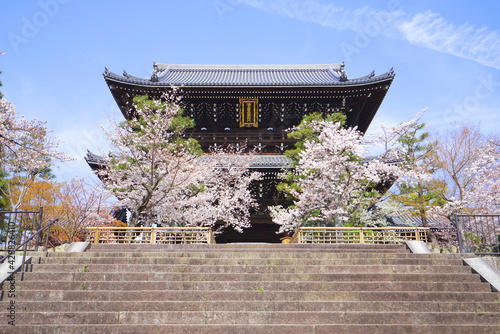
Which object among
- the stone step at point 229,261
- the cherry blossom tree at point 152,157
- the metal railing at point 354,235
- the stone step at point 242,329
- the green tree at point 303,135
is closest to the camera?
the stone step at point 242,329

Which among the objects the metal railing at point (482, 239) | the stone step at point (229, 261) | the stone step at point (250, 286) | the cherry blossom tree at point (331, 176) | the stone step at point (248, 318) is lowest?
the stone step at point (248, 318)

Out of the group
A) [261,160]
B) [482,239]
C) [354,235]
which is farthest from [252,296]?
[261,160]

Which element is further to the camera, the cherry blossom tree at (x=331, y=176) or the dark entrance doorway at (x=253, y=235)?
the dark entrance doorway at (x=253, y=235)

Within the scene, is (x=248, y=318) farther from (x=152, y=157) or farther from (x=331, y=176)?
(x=331, y=176)

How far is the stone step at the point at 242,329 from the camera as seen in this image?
5004mm

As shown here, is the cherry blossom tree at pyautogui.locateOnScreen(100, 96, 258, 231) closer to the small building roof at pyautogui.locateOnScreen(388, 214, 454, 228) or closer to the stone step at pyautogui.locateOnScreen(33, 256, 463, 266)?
the stone step at pyautogui.locateOnScreen(33, 256, 463, 266)

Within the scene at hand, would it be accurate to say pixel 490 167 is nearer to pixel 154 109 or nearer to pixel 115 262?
pixel 154 109

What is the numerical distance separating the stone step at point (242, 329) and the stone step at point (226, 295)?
0.79 meters

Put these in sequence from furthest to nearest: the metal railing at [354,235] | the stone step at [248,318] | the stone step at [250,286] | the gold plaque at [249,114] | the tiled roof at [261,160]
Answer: the gold plaque at [249,114], the tiled roof at [261,160], the metal railing at [354,235], the stone step at [250,286], the stone step at [248,318]

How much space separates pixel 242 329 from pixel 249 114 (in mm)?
13917

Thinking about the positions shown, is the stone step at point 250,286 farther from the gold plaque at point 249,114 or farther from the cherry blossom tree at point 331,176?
the gold plaque at point 249,114

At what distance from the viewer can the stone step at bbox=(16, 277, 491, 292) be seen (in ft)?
20.3

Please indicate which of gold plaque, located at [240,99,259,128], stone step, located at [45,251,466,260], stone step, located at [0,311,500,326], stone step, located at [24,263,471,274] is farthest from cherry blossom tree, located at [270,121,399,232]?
stone step, located at [0,311,500,326]

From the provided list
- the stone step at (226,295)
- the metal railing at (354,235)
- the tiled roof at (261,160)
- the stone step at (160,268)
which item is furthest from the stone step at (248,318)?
the tiled roof at (261,160)
